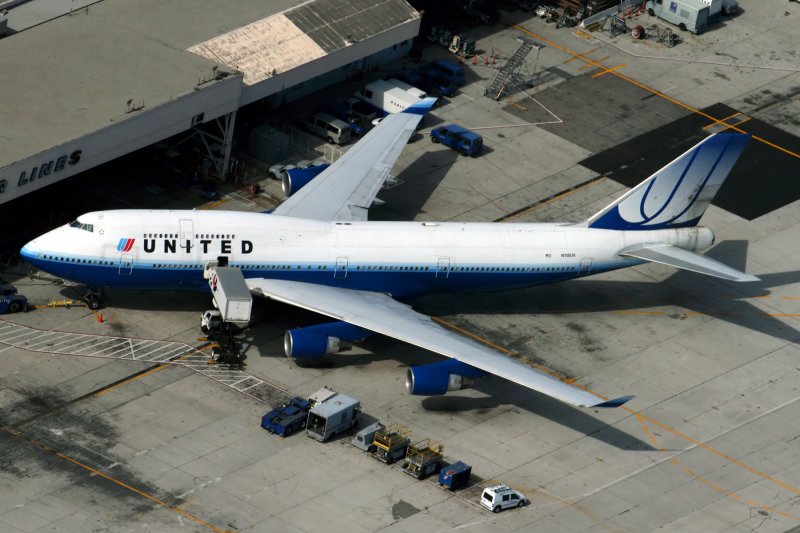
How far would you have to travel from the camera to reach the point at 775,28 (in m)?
134

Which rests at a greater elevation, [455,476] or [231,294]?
[231,294]

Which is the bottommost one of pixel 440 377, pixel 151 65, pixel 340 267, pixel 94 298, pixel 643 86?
pixel 94 298

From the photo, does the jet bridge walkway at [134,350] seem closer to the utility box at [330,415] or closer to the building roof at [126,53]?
the utility box at [330,415]

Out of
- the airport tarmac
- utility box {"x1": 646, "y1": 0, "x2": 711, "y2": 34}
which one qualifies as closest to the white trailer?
the airport tarmac

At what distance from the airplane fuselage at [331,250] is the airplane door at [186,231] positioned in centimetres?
6

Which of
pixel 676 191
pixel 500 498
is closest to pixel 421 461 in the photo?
pixel 500 498

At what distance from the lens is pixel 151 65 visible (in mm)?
102062

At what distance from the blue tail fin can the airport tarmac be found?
21.3 feet

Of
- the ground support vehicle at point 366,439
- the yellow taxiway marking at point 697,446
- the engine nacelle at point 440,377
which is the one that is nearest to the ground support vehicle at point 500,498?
the ground support vehicle at point 366,439

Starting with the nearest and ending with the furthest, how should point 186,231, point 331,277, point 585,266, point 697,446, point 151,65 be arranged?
1. point 697,446
2. point 186,231
3. point 331,277
4. point 585,266
5. point 151,65

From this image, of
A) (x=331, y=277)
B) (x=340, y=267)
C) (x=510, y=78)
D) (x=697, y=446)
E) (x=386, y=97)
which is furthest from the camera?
(x=510, y=78)

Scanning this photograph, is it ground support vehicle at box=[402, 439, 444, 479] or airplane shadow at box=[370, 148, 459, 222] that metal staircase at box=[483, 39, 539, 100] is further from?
ground support vehicle at box=[402, 439, 444, 479]

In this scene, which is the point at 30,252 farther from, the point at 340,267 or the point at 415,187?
the point at 415,187

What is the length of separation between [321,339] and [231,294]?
588 cm
